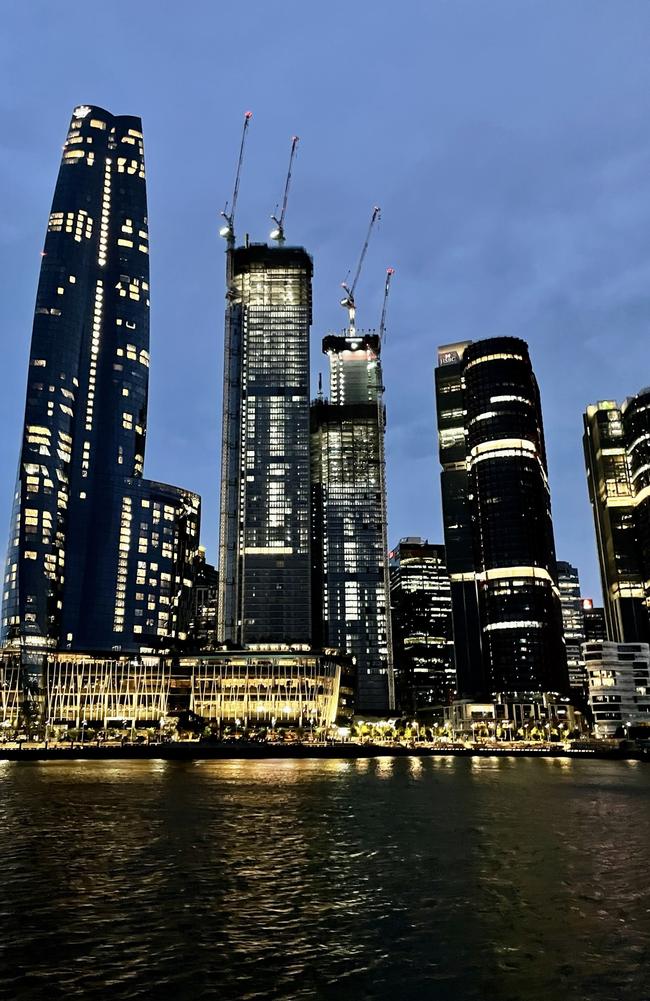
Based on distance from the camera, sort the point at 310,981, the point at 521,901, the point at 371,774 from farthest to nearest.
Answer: the point at 371,774, the point at 521,901, the point at 310,981

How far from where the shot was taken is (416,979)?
1024 inches

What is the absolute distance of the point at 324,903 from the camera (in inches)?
1468

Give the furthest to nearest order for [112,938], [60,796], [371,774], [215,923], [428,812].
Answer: [371,774] → [60,796] → [428,812] → [215,923] → [112,938]

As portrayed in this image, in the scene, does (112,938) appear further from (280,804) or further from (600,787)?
(600,787)

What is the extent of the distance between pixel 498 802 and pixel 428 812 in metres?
14.5

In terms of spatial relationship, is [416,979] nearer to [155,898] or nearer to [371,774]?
[155,898]

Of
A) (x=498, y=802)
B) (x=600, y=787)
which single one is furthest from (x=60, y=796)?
(x=600, y=787)

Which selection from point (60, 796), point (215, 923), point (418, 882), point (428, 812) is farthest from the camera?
point (60, 796)

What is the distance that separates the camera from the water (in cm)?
2594

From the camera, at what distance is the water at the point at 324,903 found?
25.9 meters

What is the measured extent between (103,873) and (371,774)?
353ft

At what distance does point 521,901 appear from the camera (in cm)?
3738

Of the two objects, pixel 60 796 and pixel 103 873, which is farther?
pixel 60 796

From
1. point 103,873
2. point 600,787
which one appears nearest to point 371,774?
point 600,787
